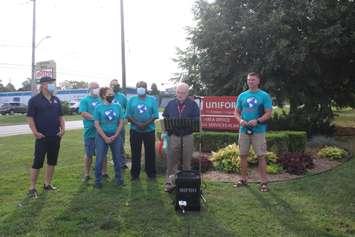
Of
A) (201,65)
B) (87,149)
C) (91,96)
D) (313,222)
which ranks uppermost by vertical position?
(201,65)

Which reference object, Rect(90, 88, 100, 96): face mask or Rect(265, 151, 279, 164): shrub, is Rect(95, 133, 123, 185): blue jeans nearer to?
Rect(90, 88, 100, 96): face mask

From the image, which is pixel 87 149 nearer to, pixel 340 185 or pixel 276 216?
pixel 276 216

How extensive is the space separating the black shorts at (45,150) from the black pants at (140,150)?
1.61 meters

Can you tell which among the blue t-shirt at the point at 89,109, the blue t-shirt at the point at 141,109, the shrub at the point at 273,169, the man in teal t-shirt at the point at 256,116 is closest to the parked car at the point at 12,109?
the blue t-shirt at the point at 89,109

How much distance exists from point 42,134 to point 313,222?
14.3ft

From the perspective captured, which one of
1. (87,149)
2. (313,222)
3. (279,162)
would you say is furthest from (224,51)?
(313,222)

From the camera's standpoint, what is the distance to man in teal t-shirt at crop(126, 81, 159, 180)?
356 inches

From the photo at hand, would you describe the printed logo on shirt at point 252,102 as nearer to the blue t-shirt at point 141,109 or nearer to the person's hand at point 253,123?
the person's hand at point 253,123

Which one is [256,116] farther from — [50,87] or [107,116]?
[50,87]

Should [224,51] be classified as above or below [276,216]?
above

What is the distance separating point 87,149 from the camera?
9.28m

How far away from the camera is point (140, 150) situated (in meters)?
9.30

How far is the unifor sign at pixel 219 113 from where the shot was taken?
1342 centimetres

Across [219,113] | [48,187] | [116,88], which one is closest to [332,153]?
[219,113]
